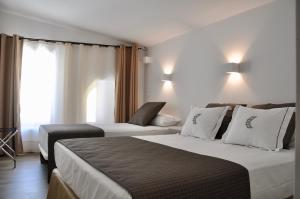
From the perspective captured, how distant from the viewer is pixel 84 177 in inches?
65.0

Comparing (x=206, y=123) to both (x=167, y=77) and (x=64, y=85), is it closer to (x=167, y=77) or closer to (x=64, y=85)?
(x=167, y=77)

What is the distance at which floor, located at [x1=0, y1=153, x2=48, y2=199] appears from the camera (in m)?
2.75

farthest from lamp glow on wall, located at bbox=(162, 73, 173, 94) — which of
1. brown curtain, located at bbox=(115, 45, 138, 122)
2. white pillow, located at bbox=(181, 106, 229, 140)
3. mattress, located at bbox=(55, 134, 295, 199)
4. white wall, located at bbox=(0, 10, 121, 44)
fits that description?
mattress, located at bbox=(55, 134, 295, 199)

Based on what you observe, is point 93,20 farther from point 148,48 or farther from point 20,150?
point 20,150

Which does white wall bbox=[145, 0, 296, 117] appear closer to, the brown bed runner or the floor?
the brown bed runner

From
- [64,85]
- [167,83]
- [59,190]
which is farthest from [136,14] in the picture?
[59,190]

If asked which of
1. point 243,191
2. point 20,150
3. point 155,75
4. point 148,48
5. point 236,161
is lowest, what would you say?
point 20,150

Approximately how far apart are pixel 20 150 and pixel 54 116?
0.80 metres

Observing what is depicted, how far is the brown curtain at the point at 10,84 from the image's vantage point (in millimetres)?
4570

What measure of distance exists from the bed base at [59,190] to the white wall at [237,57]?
2.17 m

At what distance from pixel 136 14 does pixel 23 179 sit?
2.66 metres

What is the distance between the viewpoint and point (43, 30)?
500 cm

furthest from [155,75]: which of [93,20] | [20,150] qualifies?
[20,150]

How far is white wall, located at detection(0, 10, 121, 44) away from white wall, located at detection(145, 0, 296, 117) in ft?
4.83
